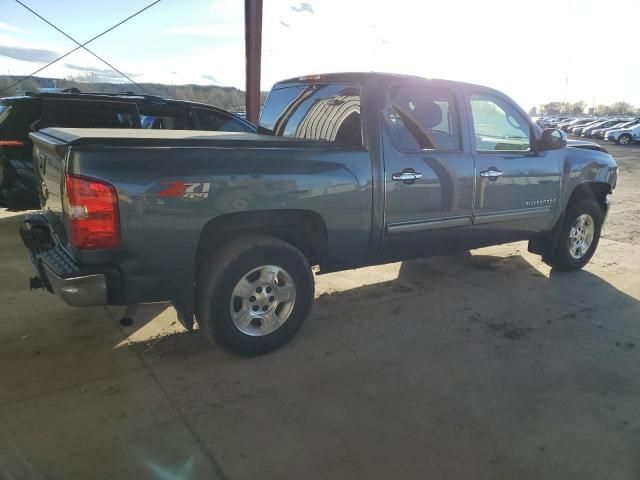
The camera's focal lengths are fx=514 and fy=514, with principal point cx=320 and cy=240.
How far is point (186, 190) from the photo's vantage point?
2.91m

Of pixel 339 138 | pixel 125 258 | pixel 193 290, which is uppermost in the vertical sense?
pixel 339 138

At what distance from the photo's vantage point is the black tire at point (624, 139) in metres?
32.9

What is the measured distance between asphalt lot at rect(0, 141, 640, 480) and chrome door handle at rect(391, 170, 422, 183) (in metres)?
1.15

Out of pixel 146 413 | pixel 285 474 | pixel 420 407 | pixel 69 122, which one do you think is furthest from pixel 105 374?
pixel 69 122

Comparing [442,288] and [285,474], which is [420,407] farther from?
[442,288]

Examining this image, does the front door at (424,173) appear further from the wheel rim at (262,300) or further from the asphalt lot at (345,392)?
the wheel rim at (262,300)

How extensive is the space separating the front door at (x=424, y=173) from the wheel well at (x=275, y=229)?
55 cm

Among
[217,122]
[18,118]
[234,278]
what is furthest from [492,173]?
[18,118]

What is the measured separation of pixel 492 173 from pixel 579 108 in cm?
14450

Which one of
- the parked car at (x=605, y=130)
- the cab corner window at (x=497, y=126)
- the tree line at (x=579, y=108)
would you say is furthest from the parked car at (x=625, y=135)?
the tree line at (x=579, y=108)

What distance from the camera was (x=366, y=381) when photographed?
10.5 feet

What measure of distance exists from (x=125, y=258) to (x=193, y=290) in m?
0.51

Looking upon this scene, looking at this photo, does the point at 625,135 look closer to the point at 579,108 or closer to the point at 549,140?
the point at 549,140

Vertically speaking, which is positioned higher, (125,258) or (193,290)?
(125,258)
